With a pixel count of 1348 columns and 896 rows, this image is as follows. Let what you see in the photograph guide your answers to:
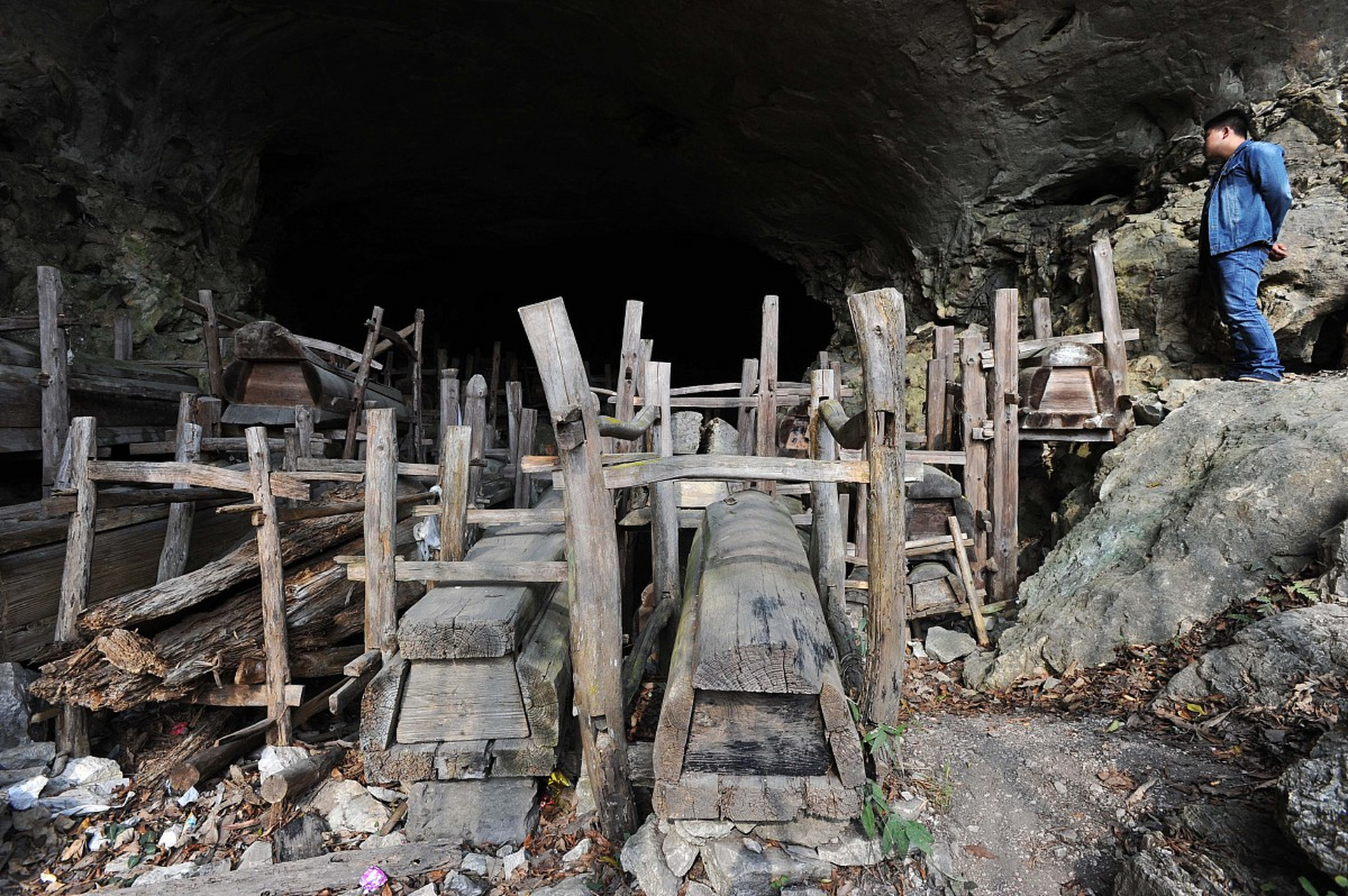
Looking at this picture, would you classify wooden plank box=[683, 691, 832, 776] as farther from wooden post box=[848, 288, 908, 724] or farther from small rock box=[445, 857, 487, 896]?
small rock box=[445, 857, 487, 896]

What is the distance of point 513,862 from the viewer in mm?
3006

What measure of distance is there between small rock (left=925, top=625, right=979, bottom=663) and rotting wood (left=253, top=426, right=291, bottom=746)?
5.01 metres

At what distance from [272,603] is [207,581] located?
19.8 inches

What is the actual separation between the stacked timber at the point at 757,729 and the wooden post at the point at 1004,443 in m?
3.95

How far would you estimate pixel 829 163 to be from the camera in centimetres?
1085

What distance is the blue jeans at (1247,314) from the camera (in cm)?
551

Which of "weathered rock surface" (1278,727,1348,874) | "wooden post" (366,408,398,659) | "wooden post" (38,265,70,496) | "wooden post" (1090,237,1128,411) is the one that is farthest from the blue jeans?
"wooden post" (38,265,70,496)

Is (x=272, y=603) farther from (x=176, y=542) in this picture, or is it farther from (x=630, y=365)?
(x=630, y=365)

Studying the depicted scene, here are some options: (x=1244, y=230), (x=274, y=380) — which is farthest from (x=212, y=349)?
(x=1244, y=230)

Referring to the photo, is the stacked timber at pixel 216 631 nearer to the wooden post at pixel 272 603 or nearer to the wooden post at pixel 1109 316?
the wooden post at pixel 272 603

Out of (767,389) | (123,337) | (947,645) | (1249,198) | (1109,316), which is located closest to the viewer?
(947,645)

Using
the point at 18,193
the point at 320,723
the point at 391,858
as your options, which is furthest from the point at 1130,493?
the point at 18,193

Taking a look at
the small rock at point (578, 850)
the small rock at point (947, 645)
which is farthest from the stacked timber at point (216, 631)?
the small rock at point (947, 645)

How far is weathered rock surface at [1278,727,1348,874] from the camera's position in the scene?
1800 millimetres
